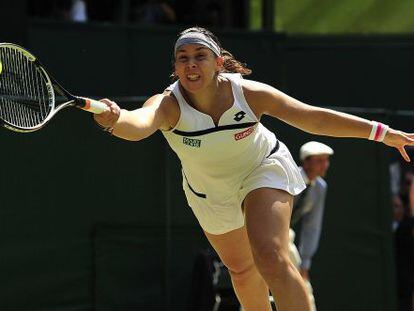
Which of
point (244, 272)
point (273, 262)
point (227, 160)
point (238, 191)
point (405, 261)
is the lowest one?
point (405, 261)

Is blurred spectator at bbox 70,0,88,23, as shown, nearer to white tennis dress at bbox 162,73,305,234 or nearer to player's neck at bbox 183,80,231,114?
white tennis dress at bbox 162,73,305,234

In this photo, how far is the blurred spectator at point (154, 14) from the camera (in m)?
12.8

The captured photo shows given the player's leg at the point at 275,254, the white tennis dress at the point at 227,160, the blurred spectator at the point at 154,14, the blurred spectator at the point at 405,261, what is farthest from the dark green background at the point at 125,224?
the blurred spectator at the point at 154,14

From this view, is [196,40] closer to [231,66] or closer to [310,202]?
[231,66]

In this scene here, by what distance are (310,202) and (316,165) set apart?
1.19 feet

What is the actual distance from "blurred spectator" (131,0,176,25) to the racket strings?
296 inches

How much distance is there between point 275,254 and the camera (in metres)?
5.47

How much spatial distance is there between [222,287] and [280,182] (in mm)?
3147

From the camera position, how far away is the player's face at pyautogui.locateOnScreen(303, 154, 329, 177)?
8.78 metres

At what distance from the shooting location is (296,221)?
30.0 feet

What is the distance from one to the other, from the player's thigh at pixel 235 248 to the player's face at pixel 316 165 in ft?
9.12

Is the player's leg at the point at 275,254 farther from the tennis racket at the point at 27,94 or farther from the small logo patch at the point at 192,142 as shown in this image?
the tennis racket at the point at 27,94

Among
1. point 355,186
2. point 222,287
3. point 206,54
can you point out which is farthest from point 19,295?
point 206,54

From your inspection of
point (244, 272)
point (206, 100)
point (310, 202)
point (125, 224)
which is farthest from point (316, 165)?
point (206, 100)
